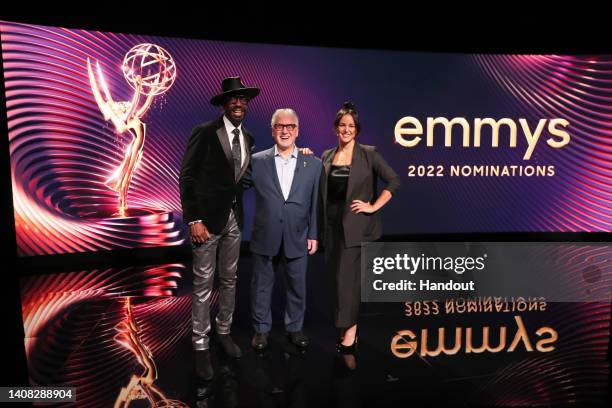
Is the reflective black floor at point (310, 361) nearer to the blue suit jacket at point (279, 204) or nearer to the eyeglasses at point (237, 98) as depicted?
the blue suit jacket at point (279, 204)

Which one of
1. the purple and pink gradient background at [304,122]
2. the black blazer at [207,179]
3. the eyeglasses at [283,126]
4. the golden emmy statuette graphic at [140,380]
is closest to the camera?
the golden emmy statuette graphic at [140,380]

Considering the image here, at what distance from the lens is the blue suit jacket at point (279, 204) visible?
283 cm

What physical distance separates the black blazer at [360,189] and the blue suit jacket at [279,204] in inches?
4.8

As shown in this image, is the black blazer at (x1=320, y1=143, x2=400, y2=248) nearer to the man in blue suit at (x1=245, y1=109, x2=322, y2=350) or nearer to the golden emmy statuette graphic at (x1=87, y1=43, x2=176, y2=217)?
the man in blue suit at (x1=245, y1=109, x2=322, y2=350)

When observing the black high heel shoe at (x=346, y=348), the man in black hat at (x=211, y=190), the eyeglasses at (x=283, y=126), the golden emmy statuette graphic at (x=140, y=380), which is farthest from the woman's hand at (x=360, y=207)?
the golden emmy statuette graphic at (x=140, y=380)

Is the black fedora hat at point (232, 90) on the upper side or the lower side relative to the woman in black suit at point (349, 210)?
upper

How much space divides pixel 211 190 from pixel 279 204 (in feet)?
1.48

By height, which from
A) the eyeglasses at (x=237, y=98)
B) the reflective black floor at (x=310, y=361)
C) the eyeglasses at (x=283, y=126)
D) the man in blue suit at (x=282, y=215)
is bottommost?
the reflective black floor at (x=310, y=361)

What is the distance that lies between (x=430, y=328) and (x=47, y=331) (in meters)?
2.94

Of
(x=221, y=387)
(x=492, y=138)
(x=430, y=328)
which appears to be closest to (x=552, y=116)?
(x=492, y=138)

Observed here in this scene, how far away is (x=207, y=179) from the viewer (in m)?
2.68

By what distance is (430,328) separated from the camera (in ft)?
11.0

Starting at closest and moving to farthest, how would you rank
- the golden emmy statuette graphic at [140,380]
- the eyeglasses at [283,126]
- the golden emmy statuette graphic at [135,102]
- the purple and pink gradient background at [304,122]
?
1. the golden emmy statuette graphic at [140,380]
2. the eyeglasses at [283,126]
3. the purple and pink gradient background at [304,122]
4. the golden emmy statuette graphic at [135,102]

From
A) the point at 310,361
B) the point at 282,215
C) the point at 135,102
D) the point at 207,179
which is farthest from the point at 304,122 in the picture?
the point at 310,361
